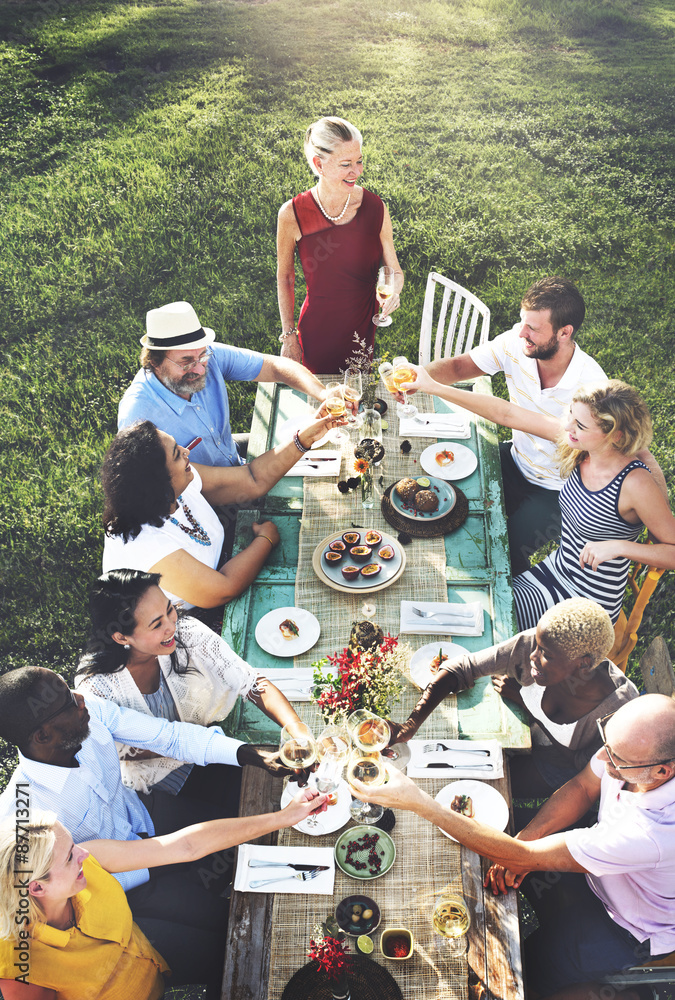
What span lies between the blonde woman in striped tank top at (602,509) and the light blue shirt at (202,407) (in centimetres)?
182

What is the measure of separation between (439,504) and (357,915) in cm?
198

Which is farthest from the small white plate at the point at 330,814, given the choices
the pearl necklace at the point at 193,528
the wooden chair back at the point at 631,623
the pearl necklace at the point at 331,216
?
the pearl necklace at the point at 331,216

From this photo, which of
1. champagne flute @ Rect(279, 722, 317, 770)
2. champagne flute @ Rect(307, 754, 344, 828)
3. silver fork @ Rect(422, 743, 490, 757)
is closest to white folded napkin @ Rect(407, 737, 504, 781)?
silver fork @ Rect(422, 743, 490, 757)

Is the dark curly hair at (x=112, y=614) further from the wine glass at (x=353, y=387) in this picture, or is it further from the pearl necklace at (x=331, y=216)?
the pearl necklace at (x=331, y=216)

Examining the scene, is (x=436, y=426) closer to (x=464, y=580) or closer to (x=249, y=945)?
(x=464, y=580)

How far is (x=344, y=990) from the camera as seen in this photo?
8.18ft

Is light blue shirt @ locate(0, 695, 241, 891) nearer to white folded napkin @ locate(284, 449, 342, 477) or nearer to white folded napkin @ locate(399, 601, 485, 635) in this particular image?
white folded napkin @ locate(399, 601, 485, 635)

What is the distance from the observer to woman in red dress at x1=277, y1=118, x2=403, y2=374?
463cm

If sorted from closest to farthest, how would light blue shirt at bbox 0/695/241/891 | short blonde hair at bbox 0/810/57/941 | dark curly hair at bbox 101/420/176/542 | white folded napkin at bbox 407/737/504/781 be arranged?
short blonde hair at bbox 0/810/57/941
light blue shirt at bbox 0/695/241/891
white folded napkin at bbox 407/737/504/781
dark curly hair at bbox 101/420/176/542

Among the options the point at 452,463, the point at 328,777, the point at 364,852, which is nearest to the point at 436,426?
the point at 452,463

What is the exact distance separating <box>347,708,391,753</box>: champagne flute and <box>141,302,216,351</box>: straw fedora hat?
2.16m

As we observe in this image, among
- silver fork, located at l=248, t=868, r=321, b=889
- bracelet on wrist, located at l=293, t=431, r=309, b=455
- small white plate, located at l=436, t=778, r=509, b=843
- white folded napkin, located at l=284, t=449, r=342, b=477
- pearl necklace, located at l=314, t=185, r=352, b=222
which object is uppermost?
pearl necklace, located at l=314, t=185, r=352, b=222

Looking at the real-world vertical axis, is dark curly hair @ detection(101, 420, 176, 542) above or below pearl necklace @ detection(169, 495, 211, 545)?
above

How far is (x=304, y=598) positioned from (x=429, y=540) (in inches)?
27.5
